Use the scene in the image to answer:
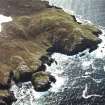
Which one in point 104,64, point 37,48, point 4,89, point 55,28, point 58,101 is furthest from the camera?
point 55,28

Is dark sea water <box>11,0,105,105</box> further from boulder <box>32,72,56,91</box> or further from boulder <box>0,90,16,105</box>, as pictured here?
boulder <box>0,90,16,105</box>

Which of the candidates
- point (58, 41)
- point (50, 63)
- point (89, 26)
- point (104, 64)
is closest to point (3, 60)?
point (50, 63)

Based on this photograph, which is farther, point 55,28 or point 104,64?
point 55,28

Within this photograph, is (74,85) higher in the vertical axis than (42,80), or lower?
higher

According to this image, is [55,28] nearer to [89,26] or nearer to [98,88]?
[89,26]

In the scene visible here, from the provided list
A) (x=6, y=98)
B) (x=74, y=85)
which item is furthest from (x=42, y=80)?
(x=6, y=98)

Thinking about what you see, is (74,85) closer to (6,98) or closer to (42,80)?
(42,80)

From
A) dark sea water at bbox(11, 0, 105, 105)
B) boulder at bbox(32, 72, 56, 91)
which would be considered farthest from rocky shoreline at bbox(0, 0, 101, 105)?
dark sea water at bbox(11, 0, 105, 105)
